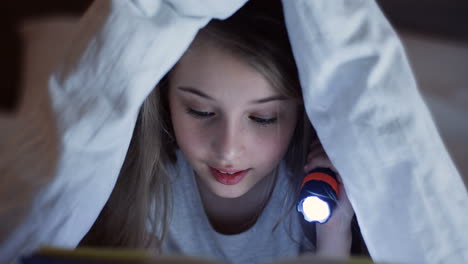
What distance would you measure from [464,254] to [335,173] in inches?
8.4

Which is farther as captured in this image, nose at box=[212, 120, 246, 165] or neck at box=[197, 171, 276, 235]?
neck at box=[197, 171, 276, 235]

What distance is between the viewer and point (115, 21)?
0.63 meters

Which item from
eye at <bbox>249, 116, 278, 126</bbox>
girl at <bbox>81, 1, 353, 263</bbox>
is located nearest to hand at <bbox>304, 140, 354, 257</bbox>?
girl at <bbox>81, 1, 353, 263</bbox>

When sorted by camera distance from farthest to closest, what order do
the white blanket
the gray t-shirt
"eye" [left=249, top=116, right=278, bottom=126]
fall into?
the gray t-shirt
"eye" [left=249, top=116, right=278, bottom=126]
the white blanket

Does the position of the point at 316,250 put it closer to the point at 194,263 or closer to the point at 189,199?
the point at 189,199

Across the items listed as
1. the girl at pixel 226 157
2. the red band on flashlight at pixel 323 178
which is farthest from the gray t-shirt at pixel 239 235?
the red band on flashlight at pixel 323 178

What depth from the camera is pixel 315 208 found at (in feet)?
2.32

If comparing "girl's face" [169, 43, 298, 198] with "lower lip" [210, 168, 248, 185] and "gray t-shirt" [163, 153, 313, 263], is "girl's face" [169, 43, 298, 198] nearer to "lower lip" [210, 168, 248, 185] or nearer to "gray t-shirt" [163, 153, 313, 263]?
"lower lip" [210, 168, 248, 185]

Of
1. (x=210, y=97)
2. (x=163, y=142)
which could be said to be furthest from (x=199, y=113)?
(x=163, y=142)

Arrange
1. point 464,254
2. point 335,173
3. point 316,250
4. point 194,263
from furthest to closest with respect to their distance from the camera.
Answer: point 316,250 → point 335,173 → point 464,254 → point 194,263

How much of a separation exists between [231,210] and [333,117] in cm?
36

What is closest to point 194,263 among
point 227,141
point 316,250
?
point 227,141

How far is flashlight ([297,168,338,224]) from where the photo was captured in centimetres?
70

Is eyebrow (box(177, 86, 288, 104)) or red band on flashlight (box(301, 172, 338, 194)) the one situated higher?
eyebrow (box(177, 86, 288, 104))
